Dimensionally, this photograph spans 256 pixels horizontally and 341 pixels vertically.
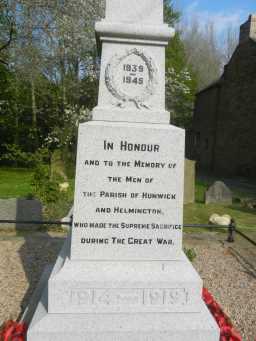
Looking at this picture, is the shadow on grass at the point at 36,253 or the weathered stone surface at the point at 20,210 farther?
the weathered stone surface at the point at 20,210

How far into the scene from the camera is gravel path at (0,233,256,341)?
4.04 meters

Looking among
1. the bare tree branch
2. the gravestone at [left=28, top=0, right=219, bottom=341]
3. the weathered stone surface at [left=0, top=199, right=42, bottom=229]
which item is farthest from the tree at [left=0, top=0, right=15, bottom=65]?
the gravestone at [left=28, top=0, right=219, bottom=341]

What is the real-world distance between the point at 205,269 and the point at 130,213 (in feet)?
8.84

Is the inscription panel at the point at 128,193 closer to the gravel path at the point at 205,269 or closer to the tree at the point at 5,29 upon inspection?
the gravel path at the point at 205,269

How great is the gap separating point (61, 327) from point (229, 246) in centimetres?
455

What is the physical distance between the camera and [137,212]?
3387 millimetres

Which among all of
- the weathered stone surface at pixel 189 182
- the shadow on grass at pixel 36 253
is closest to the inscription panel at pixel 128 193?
the shadow on grass at pixel 36 253

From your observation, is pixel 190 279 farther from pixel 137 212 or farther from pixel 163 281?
pixel 137 212

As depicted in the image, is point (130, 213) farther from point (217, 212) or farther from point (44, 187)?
point (217, 212)

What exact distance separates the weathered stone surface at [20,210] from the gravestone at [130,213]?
412 centimetres

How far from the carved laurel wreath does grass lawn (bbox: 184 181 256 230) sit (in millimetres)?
6011

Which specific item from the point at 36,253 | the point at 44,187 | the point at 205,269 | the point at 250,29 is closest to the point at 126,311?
the point at 205,269

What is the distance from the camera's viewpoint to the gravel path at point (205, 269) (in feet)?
13.3

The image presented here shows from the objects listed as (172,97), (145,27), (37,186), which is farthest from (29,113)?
(145,27)
